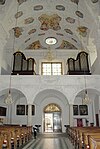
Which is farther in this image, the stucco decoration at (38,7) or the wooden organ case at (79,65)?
the wooden organ case at (79,65)

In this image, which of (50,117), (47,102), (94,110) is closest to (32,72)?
(47,102)

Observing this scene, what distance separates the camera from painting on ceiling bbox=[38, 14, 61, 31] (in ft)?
61.4

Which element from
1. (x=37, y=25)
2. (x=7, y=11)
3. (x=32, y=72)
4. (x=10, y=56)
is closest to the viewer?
(x=7, y=11)

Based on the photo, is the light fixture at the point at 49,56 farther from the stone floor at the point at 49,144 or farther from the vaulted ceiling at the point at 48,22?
the stone floor at the point at 49,144

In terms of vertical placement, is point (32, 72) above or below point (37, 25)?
below

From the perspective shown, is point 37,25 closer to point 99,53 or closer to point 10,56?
point 10,56

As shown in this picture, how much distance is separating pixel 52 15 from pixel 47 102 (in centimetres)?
858

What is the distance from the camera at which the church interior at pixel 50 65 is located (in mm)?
15945

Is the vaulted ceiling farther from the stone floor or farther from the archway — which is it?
the stone floor

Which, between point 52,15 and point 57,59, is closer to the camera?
point 52,15

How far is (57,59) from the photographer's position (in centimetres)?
2211

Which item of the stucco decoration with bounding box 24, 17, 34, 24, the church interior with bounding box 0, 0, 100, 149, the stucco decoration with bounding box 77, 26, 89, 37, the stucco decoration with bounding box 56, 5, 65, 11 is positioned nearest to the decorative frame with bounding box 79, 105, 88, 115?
the church interior with bounding box 0, 0, 100, 149

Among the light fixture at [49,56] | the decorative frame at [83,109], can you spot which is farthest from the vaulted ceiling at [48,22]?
the decorative frame at [83,109]

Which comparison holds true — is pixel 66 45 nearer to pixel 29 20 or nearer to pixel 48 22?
pixel 48 22
